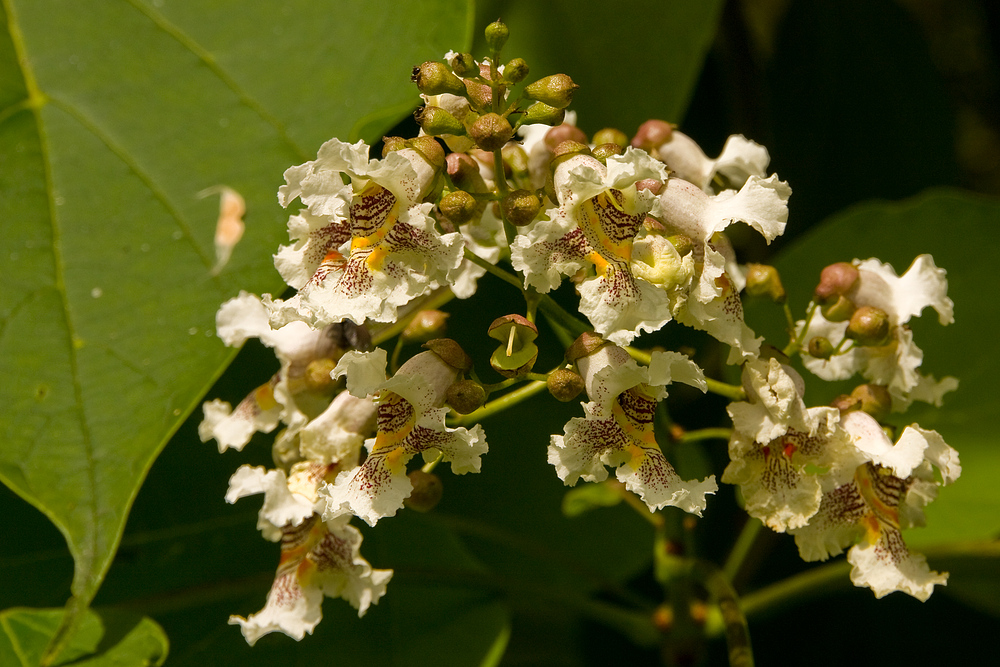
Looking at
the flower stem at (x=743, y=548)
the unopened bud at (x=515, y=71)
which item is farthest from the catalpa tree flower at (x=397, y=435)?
the flower stem at (x=743, y=548)

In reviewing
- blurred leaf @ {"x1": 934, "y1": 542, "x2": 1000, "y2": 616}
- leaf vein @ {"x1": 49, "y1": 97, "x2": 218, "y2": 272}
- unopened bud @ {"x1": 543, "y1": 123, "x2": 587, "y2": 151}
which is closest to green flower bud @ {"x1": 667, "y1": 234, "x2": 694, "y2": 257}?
unopened bud @ {"x1": 543, "y1": 123, "x2": 587, "y2": 151}

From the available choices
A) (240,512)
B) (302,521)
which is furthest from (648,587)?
(302,521)

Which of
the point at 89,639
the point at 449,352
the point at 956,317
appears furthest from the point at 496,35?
the point at 956,317

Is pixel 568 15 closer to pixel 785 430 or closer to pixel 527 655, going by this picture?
pixel 785 430

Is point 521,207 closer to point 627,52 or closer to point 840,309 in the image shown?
point 840,309

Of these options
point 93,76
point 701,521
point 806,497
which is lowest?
point 701,521

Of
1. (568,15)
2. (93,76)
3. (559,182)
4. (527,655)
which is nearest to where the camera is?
(559,182)
